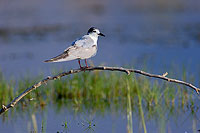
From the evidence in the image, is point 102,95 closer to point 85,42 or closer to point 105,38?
point 85,42

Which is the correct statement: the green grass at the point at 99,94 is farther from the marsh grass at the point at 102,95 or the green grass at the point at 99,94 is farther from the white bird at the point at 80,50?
the white bird at the point at 80,50

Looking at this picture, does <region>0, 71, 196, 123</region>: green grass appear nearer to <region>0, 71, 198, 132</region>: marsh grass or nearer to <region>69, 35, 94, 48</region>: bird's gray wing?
<region>0, 71, 198, 132</region>: marsh grass

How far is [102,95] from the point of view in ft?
26.3

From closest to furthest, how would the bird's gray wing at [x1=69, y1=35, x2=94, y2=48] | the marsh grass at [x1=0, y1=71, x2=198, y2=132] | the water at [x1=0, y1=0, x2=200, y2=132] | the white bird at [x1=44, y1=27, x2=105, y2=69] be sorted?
the white bird at [x1=44, y1=27, x2=105, y2=69] < the bird's gray wing at [x1=69, y1=35, x2=94, y2=48] < the water at [x1=0, y1=0, x2=200, y2=132] < the marsh grass at [x1=0, y1=71, x2=198, y2=132]

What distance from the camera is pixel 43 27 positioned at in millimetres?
17219

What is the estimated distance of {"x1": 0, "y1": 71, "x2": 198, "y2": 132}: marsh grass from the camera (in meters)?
7.31

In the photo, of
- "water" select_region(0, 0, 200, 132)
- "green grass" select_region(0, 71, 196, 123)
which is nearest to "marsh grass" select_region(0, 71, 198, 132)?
"green grass" select_region(0, 71, 196, 123)

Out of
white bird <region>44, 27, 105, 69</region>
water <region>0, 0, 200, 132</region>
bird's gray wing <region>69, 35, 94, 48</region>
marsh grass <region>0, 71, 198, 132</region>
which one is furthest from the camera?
marsh grass <region>0, 71, 198, 132</region>

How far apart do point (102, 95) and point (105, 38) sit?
746 cm

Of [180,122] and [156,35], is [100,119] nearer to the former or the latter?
[180,122]

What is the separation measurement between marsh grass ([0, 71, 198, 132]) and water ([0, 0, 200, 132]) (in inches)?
15.9

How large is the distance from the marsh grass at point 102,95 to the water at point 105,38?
40 cm

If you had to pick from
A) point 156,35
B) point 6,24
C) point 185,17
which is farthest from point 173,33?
point 6,24

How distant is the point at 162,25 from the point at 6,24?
5.88 meters
